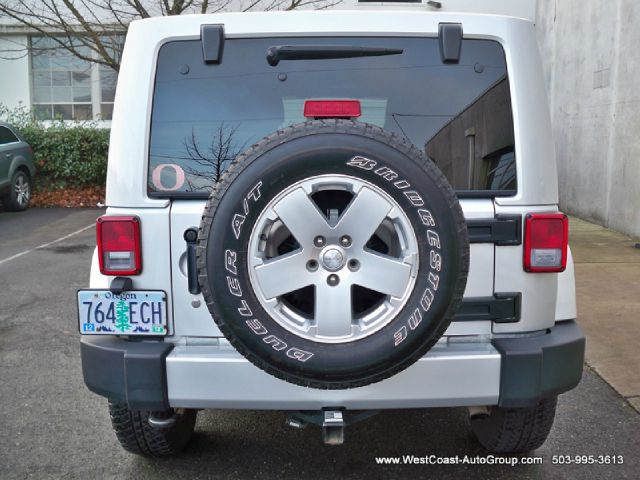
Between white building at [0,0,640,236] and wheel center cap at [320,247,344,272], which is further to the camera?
white building at [0,0,640,236]

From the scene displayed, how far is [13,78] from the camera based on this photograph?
1577 cm

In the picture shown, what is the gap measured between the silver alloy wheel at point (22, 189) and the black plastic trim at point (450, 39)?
11.5 meters

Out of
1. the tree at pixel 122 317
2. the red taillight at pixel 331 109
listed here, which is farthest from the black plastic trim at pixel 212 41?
the tree at pixel 122 317

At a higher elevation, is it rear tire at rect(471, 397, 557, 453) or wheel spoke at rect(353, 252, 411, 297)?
wheel spoke at rect(353, 252, 411, 297)

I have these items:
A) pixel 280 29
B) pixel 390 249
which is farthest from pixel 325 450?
pixel 280 29

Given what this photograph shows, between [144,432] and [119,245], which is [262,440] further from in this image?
[119,245]

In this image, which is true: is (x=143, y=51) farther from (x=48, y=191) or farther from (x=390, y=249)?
(x=48, y=191)

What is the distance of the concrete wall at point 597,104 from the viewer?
30.5 feet

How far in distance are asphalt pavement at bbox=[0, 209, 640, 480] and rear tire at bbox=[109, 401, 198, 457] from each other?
10cm

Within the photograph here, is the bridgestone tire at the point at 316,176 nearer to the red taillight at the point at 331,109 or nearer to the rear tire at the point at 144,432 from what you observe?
the red taillight at the point at 331,109

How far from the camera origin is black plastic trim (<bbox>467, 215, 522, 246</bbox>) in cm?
255

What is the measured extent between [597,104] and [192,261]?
9624 millimetres

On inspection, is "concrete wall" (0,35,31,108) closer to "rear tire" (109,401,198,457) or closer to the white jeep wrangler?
"rear tire" (109,401,198,457)

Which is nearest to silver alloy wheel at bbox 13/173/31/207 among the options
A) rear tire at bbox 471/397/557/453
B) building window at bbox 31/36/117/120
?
building window at bbox 31/36/117/120
